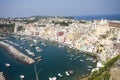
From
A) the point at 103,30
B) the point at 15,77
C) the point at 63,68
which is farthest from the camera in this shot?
the point at 103,30

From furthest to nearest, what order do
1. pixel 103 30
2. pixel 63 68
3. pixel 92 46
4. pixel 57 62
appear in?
pixel 103 30, pixel 92 46, pixel 57 62, pixel 63 68

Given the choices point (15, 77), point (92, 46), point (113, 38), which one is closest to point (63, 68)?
point (15, 77)

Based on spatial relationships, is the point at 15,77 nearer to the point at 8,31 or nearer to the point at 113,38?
the point at 113,38

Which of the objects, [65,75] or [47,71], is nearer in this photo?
[65,75]

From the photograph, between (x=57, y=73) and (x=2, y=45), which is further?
(x=2, y=45)

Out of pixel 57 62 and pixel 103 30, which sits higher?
pixel 103 30

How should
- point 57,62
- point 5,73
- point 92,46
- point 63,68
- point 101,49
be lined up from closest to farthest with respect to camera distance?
point 5,73
point 63,68
point 57,62
point 101,49
point 92,46

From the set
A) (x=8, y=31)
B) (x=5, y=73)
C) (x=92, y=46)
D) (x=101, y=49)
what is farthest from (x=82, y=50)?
(x=8, y=31)

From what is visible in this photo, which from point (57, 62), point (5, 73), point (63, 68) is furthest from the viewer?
point (57, 62)

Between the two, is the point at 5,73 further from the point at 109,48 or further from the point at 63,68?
the point at 109,48
